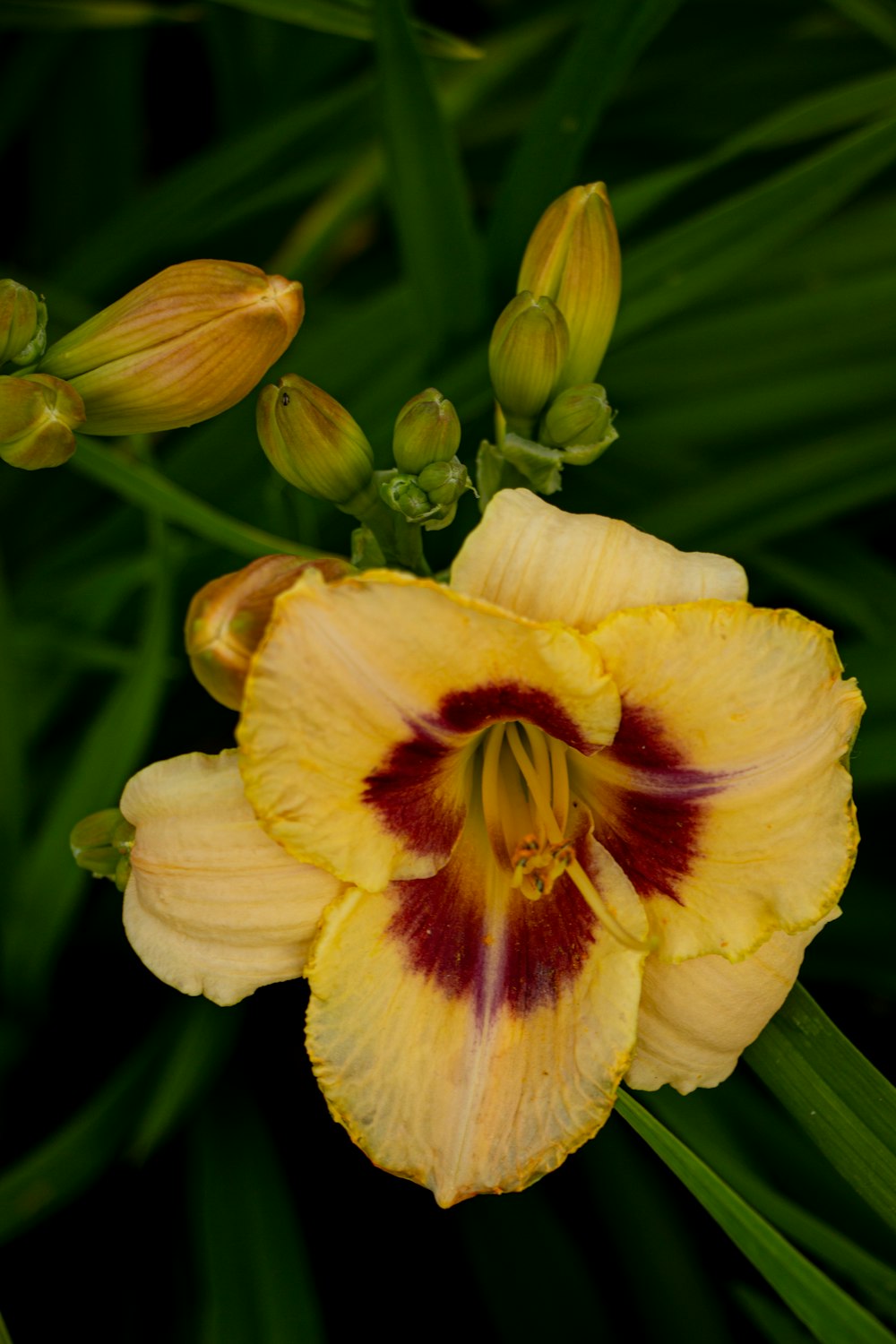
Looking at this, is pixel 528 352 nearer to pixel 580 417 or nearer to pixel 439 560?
pixel 580 417

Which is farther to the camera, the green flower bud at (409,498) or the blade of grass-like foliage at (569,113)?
the blade of grass-like foliage at (569,113)

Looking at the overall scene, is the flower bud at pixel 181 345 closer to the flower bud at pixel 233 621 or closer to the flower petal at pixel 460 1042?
the flower bud at pixel 233 621

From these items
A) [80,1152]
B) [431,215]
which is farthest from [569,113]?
[80,1152]

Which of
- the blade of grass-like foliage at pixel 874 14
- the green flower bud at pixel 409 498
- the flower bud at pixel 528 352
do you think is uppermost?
the blade of grass-like foliage at pixel 874 14

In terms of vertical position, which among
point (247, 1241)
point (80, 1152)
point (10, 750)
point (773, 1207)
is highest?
point (10, 750)

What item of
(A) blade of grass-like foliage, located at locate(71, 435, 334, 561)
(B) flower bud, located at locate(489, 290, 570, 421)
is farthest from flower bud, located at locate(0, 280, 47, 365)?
(B) flower bud, located at locate(489, 290, 570, 421)

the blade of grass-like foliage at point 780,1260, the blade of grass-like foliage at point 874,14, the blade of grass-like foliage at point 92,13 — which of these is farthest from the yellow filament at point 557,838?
the blade of grass-like foliage at point 92,13

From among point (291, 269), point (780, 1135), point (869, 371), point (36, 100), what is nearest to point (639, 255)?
point (869, 371)
